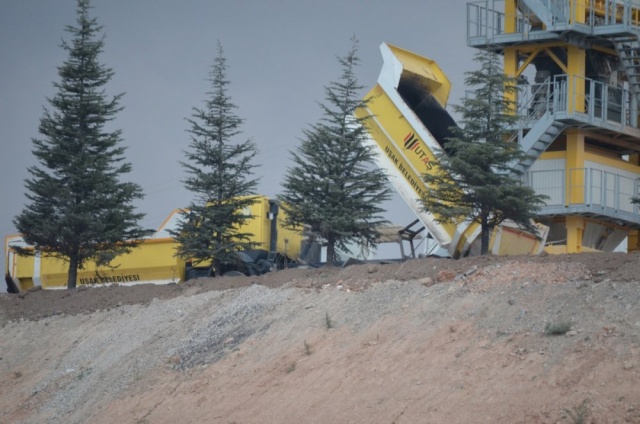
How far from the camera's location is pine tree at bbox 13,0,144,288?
37344mm

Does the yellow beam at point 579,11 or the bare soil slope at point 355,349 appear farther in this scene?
the yellow beam at point 579,11

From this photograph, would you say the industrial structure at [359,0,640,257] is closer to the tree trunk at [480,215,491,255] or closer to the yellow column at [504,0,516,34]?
the yellow column at [504,0,516,34]

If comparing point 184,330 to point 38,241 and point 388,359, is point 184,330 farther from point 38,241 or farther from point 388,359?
point 38,241

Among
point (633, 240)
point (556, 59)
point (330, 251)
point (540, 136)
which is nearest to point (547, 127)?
point (540, 136)

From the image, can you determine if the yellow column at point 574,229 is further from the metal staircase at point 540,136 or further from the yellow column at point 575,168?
the metal staircase at point 540,136

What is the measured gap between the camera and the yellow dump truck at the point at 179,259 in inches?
1528

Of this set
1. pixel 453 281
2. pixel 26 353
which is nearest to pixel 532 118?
pixel 453 281

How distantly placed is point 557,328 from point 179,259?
20998 mm

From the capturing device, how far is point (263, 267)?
127 ft

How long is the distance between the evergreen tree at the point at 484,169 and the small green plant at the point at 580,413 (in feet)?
43.3

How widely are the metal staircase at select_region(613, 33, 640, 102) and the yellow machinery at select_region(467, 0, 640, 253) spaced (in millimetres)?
33

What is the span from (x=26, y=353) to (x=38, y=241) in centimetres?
703

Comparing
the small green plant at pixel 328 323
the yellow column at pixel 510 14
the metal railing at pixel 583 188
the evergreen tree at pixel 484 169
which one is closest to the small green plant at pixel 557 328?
the small green plant at pixel 328 323

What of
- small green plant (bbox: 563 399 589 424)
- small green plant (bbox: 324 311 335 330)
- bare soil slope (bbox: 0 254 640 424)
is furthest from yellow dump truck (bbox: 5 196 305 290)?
small green plant (bbox: 563 399 589 424)
